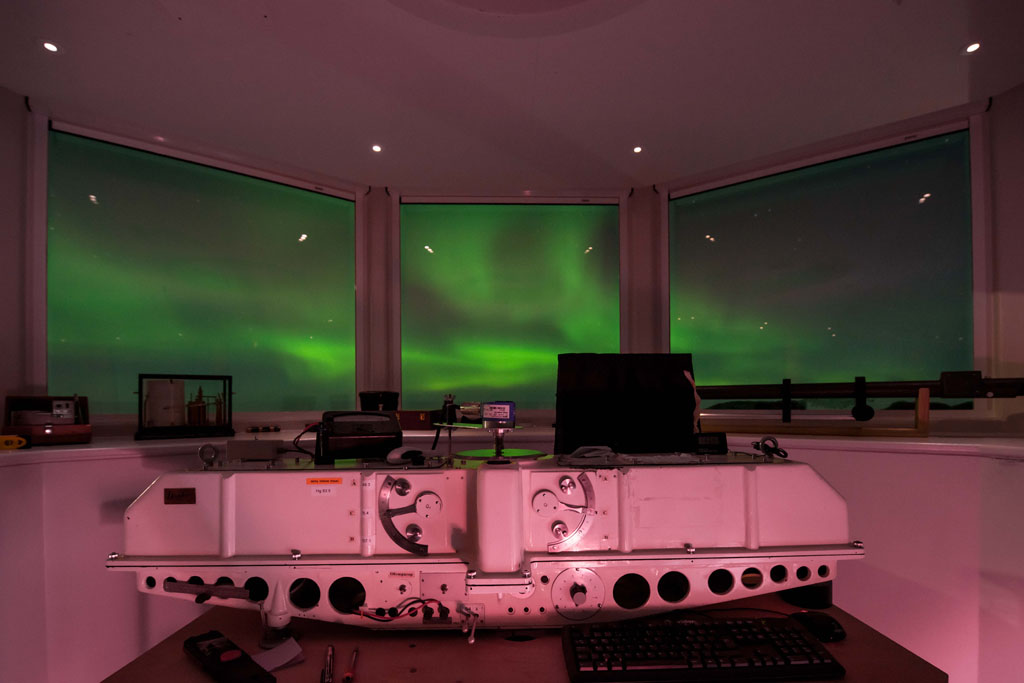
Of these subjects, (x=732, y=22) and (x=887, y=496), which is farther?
(x=887, y=496)

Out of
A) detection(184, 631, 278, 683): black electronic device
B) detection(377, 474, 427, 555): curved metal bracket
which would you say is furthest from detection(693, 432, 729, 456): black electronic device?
detection(184, 631, 278, 683): black electronic device

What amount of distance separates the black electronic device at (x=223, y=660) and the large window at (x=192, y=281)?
165cm

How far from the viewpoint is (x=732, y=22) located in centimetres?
162

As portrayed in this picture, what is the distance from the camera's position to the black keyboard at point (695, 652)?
3.09 feet

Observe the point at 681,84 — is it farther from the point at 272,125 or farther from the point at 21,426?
the point at 21,426

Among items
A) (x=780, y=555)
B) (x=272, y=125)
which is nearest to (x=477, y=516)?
(x=780, y=555)

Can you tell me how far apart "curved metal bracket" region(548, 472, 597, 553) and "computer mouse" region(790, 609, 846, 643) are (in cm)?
56

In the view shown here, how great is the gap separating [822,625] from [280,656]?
1172 millimetres

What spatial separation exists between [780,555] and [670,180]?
230 centimetres

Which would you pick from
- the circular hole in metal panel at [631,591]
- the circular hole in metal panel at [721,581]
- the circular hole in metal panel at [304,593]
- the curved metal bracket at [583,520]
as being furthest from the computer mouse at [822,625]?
the circular hole in metal panel at [304,593]

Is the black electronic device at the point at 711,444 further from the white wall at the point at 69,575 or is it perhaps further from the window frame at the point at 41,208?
the window frame at the point at 41,208

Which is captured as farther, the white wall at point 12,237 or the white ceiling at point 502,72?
the white wall at point 12,237

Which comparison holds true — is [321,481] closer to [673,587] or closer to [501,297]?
[673,587]

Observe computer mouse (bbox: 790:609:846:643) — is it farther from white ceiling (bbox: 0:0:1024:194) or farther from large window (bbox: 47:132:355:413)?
large window (bbox: 47:132:355:413)
